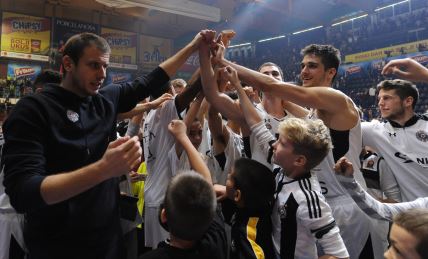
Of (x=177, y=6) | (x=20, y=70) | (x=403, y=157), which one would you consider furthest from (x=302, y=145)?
(x=20, y=70)

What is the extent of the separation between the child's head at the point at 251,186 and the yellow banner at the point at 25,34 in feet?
49.7

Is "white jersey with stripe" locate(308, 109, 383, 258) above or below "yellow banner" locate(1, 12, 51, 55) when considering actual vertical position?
below

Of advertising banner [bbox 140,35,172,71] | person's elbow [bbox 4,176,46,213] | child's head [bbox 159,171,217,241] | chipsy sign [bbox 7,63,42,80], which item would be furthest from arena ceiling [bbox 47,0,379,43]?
person's elbow [bbox 4,176,46,213]

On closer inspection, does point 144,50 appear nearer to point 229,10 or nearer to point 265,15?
point 229,10

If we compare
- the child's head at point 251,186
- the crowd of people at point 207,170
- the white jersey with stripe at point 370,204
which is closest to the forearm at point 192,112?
the crowd of people at point 207,170

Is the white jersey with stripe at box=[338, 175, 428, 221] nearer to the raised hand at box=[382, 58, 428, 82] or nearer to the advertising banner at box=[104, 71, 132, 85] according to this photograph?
the raised hand at box=[382, 58, 428, 82]

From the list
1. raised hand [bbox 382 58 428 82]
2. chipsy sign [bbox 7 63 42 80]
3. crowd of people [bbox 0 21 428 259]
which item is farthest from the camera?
chipsy sign [bbox 7 63 42 80]

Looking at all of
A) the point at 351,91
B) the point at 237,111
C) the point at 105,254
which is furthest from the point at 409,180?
the point at 351,91

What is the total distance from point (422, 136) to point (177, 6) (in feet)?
42.3

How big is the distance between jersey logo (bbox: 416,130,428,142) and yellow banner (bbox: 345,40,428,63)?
44.5 feet

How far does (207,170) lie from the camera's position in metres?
2.16

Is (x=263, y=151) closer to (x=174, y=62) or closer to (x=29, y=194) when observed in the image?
(x=174, y=62)

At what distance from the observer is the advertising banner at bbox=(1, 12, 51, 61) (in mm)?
14352

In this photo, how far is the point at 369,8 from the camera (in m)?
18.5
